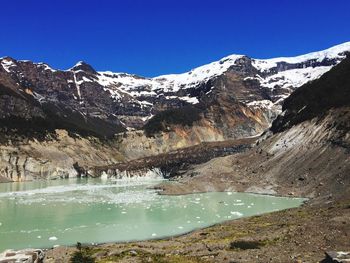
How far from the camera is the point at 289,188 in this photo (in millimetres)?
67938

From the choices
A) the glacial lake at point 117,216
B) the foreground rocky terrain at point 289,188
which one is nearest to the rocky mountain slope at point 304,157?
the foreground rocky terrain at point 289,188

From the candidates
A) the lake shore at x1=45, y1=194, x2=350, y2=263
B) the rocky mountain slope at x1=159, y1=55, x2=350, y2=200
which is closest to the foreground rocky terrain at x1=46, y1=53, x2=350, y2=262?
the lake shore at x1=45, y1=194, x2=350, y2=263

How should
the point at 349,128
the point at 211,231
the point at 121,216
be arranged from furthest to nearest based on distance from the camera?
1. the point at 349,128
2. the point at 121,216
3. the point at 211,231

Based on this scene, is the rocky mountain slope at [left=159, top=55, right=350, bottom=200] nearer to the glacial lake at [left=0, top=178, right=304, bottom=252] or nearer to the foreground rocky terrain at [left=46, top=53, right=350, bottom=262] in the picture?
the foreground rocky terrain at [left=46, top=53, right=350, bottom=262]

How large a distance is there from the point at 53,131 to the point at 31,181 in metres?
38.1

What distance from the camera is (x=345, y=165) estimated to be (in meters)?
63.1

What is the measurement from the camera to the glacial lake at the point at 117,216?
39.1m

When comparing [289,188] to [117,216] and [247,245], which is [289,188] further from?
[247,245]

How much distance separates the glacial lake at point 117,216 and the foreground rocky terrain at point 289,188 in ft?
12.9

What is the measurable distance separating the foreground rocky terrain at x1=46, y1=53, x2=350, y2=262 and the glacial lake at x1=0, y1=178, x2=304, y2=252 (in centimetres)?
393

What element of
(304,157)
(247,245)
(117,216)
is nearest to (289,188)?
(304,157)

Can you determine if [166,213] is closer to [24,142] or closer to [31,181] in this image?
[31,181]

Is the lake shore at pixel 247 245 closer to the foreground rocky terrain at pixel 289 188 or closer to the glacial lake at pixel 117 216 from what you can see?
the foreground rocky terrain at pixel 289 188

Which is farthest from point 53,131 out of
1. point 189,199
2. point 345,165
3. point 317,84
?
point 345,165
